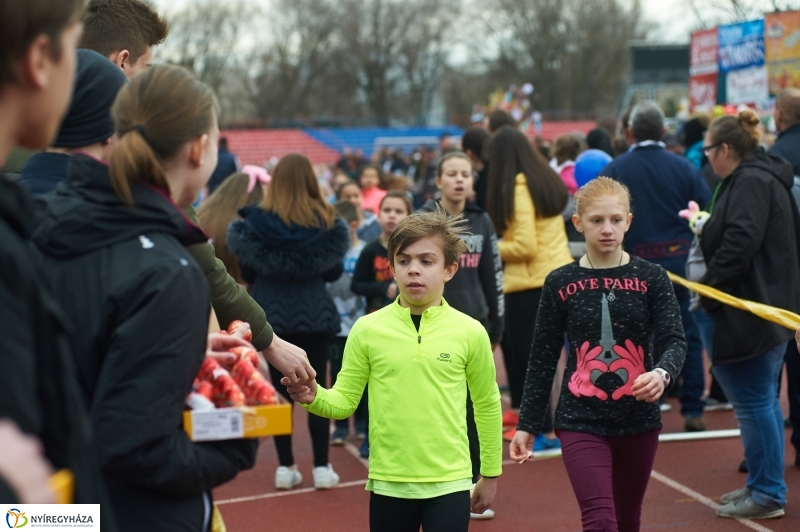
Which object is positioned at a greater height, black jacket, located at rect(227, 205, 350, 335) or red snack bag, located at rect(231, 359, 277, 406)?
red snack bag, located at rect(231, 359, 277, 406)

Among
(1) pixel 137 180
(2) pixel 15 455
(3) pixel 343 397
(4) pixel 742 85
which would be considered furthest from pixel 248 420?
(4) pixel 742 85

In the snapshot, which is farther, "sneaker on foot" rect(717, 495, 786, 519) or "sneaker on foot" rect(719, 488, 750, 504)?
"sneaker on foot" rect(719, 488, 750, 504)

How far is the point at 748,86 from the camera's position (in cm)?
1805

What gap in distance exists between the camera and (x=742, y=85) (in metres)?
18.2

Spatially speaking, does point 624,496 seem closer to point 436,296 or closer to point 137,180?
point 436,296

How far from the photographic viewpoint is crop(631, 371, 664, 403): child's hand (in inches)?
159

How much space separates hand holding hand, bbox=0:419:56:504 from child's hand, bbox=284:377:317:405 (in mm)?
1895

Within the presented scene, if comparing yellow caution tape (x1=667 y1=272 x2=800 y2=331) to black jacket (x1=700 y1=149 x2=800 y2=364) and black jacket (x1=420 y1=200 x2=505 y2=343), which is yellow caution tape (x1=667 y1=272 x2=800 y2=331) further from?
black jacket (x1=420 y1=200 x2=505 y2=343)

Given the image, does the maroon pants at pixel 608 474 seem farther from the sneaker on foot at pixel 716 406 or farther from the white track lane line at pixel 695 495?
the sneaker on foot at pixel 716 406

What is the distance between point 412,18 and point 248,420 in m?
73.0

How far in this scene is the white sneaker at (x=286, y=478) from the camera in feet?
22.4

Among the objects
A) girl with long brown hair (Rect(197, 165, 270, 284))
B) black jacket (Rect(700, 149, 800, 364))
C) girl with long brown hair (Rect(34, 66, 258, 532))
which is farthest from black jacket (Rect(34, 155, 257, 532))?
girl with long brown hair (Rect(197, 165, 270, 284))

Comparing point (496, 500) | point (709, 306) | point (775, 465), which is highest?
point (709, 306)

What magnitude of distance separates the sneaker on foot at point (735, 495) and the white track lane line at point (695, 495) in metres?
0.07
